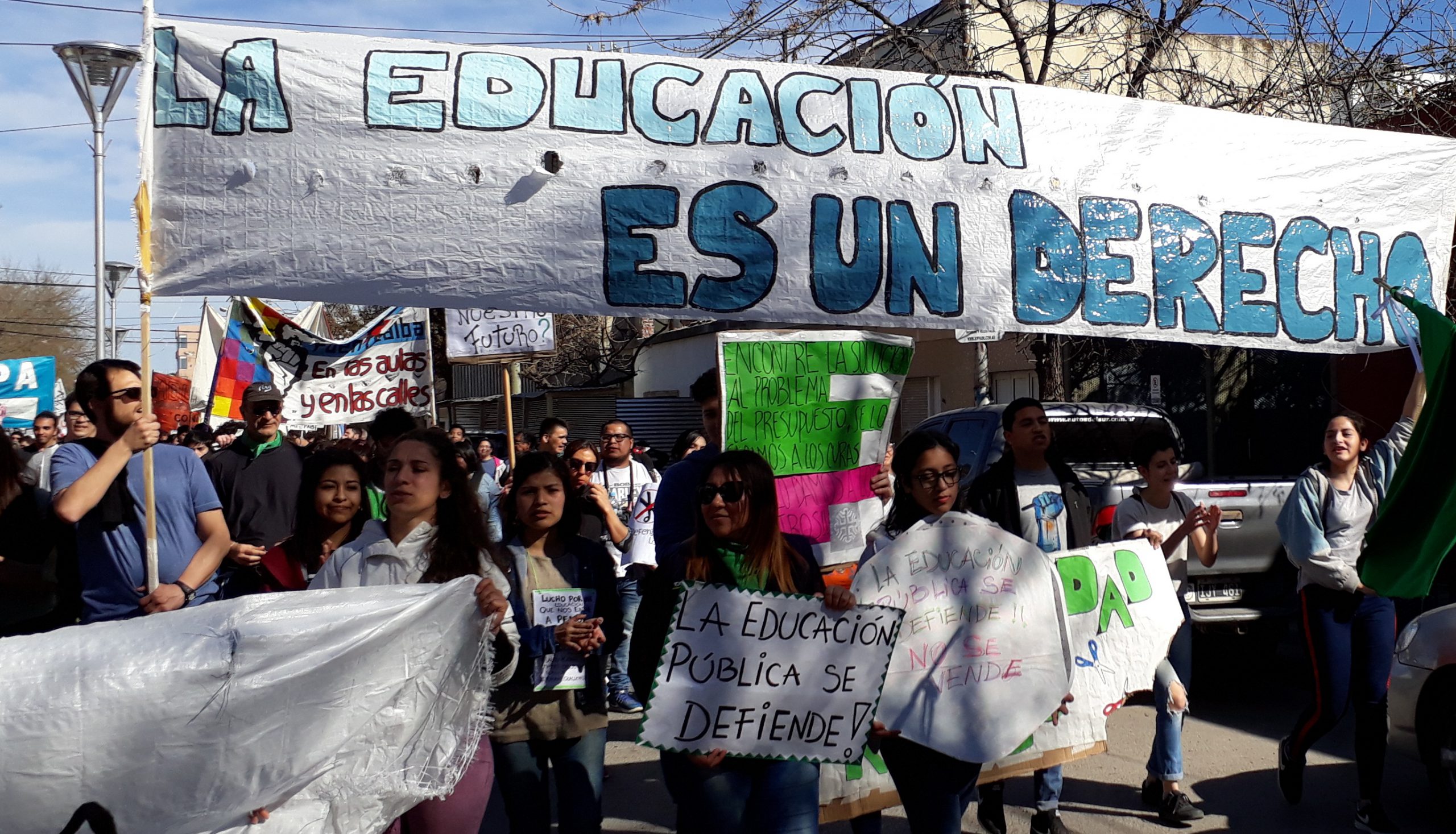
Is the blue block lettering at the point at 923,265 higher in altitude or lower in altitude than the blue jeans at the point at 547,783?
higher

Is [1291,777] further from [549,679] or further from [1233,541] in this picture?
[549,679]

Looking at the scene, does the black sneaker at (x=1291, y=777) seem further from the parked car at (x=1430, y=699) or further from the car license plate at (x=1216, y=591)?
the car license plate at (x=1216, y=591)

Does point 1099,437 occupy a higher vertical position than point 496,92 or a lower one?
lower

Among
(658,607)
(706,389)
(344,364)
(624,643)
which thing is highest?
(344,364)

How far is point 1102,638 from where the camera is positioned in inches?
191

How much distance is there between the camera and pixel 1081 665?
4.77m

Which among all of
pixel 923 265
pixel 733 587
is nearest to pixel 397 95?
pixel 923 265

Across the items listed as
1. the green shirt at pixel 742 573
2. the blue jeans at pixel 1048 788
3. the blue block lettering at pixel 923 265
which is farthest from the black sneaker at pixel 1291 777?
the green shirt at pixel 742 573

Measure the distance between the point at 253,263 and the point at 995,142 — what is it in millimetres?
2772

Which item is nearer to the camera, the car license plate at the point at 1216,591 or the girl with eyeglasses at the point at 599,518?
the girl with eyeglasses at the point at 599,518

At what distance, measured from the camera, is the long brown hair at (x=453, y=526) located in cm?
366

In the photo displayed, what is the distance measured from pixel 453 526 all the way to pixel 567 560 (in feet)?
1.59

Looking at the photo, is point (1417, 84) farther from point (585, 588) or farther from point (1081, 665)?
point (585, 588)

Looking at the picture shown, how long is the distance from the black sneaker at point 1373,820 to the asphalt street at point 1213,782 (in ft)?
0.41
